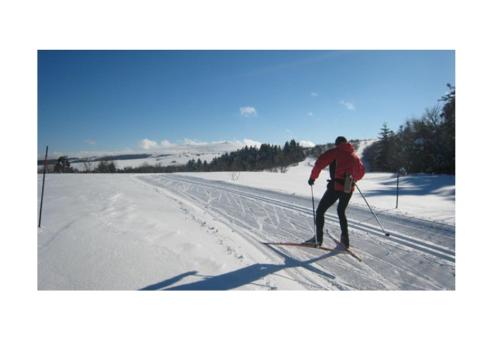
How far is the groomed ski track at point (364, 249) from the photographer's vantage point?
3088 millimetres

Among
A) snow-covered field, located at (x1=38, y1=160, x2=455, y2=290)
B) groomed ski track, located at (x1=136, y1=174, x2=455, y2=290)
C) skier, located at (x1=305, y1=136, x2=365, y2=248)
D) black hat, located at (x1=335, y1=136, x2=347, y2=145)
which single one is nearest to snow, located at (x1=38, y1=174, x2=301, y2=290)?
snow-covered field, located at (x1=38, y1=160, x2=455, y2=290)

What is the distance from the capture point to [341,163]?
3.95 metres

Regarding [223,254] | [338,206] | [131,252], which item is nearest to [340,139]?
[338,206]

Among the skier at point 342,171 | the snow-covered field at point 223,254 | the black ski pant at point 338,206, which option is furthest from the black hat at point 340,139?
the snow-covered field at point 223,254

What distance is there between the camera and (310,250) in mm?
3996

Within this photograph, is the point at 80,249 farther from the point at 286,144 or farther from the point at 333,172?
the point at 286,144

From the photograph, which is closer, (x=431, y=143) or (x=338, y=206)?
(x=338, y=206)

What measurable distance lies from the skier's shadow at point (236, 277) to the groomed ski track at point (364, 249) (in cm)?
3

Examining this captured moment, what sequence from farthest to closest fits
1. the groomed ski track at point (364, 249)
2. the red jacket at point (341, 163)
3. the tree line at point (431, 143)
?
the tree line at point (431, 143) → the red jacket at point (341, 163) → the groomed ski track at point (364, 249)

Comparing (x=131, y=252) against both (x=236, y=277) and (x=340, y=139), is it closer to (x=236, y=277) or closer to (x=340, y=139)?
(x=236, y=277)

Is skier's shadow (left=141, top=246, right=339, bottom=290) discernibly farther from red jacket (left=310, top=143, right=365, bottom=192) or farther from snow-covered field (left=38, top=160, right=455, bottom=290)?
red jacket (left=310, top=143, right=365, bottom=192)

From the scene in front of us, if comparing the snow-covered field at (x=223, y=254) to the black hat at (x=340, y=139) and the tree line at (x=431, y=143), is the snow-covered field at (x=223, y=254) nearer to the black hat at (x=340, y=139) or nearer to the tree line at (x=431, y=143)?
the black hat at (x=340, y=139)

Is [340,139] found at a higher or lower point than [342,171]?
higher

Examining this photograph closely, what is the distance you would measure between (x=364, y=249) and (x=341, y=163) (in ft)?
4.84
